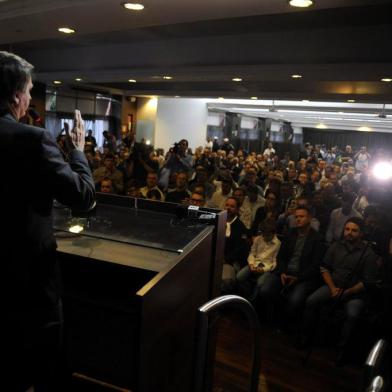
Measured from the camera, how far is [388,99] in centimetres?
683

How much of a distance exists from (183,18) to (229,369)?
8.24 ft

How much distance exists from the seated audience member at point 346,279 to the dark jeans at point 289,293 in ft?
0.24

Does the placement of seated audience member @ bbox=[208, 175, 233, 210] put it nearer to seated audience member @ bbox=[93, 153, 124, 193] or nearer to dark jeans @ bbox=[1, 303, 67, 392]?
seated audience member @ bbox=[93, 153, 124, 193]

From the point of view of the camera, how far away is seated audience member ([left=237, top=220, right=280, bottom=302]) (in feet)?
11.4

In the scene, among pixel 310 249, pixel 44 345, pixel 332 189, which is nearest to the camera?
Result: pixel 44 345

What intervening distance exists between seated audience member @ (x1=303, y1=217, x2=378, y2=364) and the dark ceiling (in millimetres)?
1723

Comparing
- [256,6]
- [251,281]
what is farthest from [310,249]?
[256,6]

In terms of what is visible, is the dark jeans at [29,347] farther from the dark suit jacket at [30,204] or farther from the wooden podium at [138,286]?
the wooden podium at [138,286]

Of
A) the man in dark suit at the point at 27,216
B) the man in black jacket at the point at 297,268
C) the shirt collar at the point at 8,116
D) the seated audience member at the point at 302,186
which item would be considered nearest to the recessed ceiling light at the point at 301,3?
the man in black jacket at the point at 297,268

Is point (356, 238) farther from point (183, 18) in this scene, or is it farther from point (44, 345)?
point (44, 345)

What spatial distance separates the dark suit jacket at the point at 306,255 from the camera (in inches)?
128

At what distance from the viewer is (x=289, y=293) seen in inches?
129

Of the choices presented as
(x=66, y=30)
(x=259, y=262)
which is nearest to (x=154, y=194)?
(x=259, y=262)

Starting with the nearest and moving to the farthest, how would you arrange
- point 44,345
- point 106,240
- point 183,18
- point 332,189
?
point 44,345 < point 106,240 < point 183,18 < point 332,189
